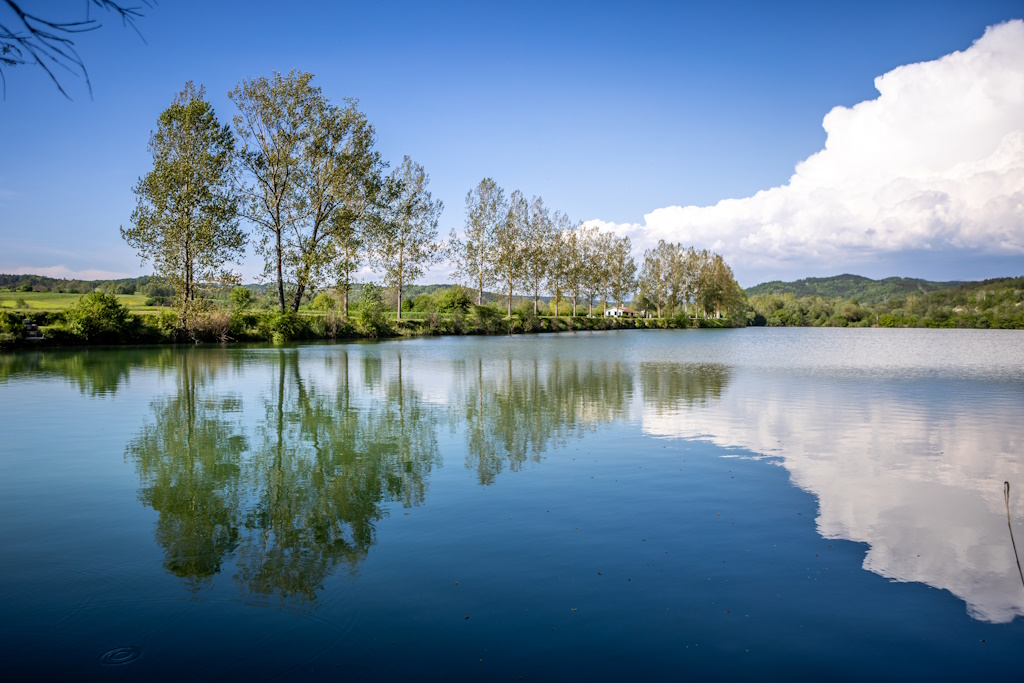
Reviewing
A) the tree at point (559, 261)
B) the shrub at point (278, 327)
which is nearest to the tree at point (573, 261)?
the tree at point (559, 261)

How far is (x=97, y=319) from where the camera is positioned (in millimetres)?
31859

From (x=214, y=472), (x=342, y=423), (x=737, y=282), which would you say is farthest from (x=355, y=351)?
(x=737, y=282)

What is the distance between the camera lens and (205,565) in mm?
5430

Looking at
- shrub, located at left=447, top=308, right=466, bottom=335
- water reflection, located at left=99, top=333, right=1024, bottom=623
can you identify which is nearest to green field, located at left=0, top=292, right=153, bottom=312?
water reflection, located at left=99, top=333, right=1024, bottom=623

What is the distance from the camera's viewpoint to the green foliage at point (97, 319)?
31.3m

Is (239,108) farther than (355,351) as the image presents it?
Yes

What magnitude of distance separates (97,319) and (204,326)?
17.2ft

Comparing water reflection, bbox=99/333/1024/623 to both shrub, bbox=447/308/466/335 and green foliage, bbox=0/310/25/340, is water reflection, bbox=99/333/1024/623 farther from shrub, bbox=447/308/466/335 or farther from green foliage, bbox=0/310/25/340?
shrub, bbox=447/308/466/335

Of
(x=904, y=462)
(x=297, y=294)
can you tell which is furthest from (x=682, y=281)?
(x=904, y=462)

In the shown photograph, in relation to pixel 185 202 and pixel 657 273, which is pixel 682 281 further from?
pixel 185 202

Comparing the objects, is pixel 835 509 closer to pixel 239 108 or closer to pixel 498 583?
pixel 498 583

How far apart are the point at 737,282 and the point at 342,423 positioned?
126 meters

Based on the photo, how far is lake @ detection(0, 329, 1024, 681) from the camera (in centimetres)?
415

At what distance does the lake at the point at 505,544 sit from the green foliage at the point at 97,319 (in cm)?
2043
